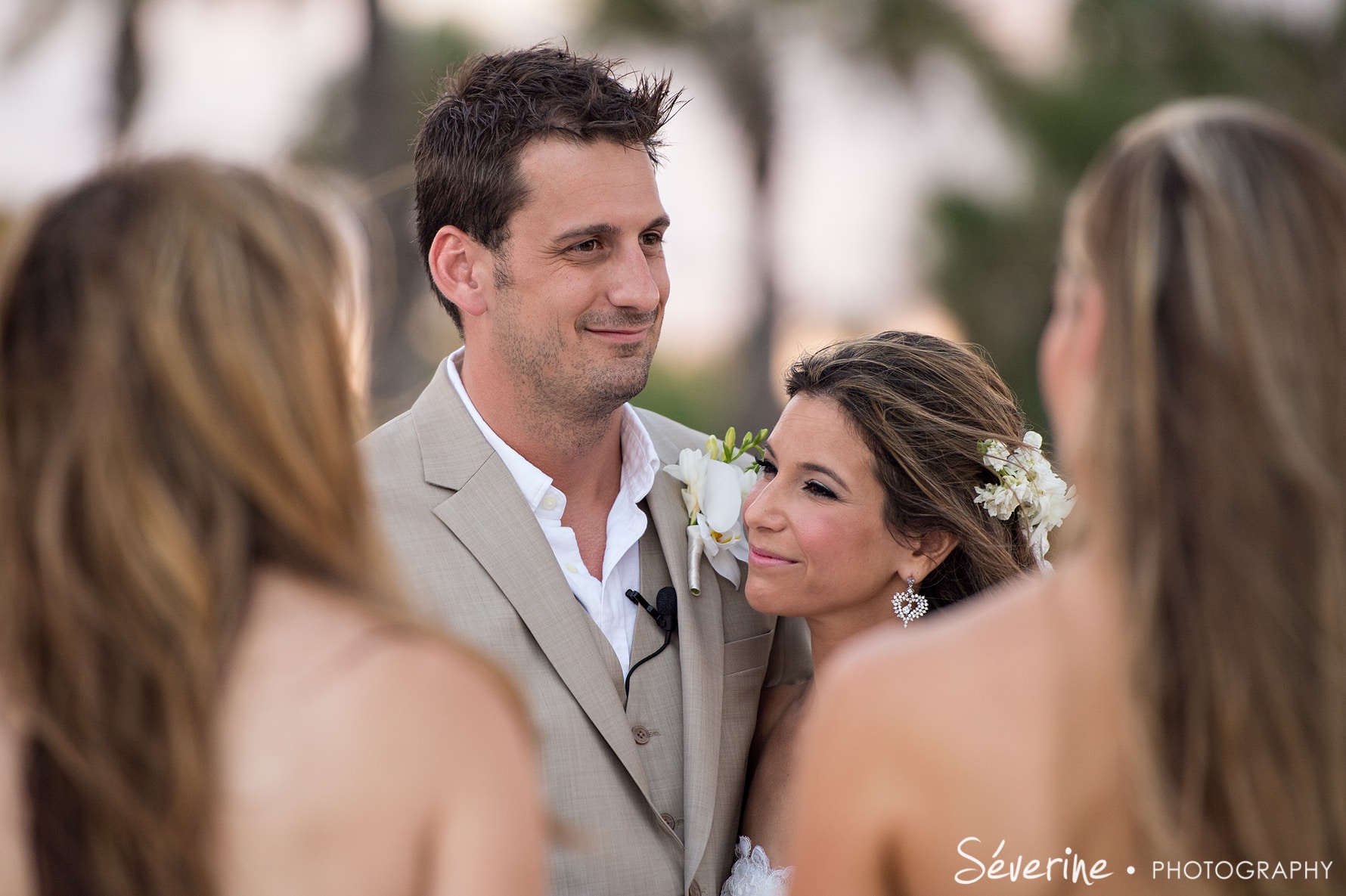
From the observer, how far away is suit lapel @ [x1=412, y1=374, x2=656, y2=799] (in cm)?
322

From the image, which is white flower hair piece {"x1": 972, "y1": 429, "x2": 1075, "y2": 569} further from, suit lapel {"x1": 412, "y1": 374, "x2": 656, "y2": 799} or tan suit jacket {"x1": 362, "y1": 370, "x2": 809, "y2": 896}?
suit lapel {"x1": 412, "y1": 374, "x2": 656, "y2": 799}

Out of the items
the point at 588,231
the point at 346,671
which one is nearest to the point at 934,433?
the point at 588,231

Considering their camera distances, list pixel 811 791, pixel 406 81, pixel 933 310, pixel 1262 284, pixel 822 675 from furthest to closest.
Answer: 1. pixel 406 81
2. pixel 933 310
3. pixel 822 675
4. pixel 811 791
5. pixel 1262 284

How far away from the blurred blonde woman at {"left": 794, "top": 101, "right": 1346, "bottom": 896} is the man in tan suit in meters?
1.63

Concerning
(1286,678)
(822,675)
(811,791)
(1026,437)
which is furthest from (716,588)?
(1286,678)

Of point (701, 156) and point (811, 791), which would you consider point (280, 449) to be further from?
point (701, 156)

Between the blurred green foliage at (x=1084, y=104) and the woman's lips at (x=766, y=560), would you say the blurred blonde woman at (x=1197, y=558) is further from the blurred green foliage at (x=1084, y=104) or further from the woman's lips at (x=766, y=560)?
the blurred green foliage at (x=1084, y=104)

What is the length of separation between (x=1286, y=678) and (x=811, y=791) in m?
0.67

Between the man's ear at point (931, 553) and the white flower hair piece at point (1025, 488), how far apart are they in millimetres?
138

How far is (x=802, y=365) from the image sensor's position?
3.78m

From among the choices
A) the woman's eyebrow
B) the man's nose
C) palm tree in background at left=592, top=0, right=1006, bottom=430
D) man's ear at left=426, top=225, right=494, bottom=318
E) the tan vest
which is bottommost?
the tan vest

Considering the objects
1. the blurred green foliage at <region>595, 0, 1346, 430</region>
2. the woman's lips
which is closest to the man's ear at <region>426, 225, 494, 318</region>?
the woman's lips

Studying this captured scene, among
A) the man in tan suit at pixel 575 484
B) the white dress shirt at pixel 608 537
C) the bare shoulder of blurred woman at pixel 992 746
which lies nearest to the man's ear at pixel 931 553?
the man in tan suit at pixel 575 484

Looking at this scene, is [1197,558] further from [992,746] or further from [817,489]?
[817,489]
